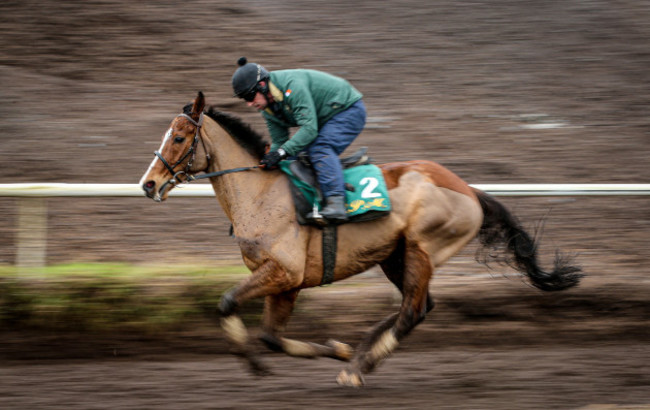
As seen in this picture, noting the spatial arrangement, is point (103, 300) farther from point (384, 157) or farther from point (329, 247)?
point (384, 157)

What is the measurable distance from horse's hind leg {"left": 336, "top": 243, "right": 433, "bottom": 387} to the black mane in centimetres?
123

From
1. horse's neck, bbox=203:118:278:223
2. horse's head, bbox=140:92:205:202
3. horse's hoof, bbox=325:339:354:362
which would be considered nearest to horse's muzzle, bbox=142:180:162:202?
horse's head, bbox=140:92:205:202

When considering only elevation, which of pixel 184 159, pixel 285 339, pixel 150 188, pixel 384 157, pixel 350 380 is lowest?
pixel 350 380

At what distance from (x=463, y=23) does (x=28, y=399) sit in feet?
30.3

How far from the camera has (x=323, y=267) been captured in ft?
16.8

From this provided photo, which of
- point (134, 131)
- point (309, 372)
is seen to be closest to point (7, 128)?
point (134, 131)

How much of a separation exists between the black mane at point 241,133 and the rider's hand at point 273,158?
0.22 m

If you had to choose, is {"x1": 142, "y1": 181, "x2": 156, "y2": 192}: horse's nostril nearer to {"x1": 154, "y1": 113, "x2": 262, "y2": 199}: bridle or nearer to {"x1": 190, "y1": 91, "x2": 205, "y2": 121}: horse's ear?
{"x1": 154, "y1": 113, "x2": 262, "y2": 199}: bridle

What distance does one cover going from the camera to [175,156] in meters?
4.96

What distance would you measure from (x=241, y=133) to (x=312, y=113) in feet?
1.98

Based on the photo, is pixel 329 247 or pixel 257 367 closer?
pixel 257 367

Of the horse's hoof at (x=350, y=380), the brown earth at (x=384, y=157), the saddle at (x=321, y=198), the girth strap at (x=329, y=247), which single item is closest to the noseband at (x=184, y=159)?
the saddle at (x=321, y=198)

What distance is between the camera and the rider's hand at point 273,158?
16.5ft

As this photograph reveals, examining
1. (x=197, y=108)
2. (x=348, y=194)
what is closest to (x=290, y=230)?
Result: (x=348, y=194)
